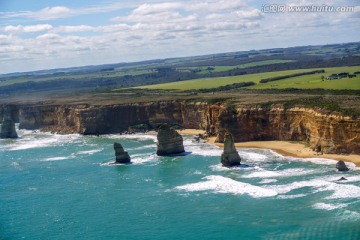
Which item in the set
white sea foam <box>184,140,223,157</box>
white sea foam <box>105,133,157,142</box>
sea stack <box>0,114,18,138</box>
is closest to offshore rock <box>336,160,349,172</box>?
white sea foam <box>184,140,223,157</box>

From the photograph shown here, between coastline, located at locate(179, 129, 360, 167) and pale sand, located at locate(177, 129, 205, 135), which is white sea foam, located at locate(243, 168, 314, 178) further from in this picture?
pale sand, located at locate(177, 129, 205, 135)

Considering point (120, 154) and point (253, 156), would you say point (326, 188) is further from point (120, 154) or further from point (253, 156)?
point (120, 154)

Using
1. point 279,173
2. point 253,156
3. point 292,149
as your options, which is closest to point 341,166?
point 279,173

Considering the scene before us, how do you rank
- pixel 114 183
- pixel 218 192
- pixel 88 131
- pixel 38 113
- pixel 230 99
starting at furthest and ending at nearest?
1. pixel 38 113
2. pixel 88 131
3. pixel 230 99
4. pixel 114 183
5. pixel 218 192

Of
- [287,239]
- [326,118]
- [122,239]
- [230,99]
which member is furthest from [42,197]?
[230,99]

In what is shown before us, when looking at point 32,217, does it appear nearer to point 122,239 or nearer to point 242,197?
point 122,239

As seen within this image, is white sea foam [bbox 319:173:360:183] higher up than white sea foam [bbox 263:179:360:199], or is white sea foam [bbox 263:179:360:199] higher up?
white sea foam [bbox 319:173:360:183]
